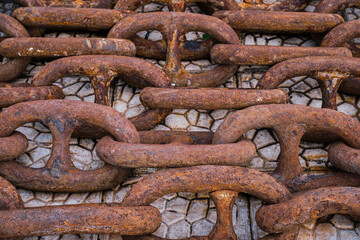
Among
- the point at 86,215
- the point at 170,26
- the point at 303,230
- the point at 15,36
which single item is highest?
the point at 170,26

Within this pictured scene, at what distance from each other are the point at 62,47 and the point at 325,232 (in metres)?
1.48

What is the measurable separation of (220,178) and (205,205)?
0.94 feet

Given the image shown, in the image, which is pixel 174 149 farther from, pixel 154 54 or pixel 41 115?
pixel 154 54

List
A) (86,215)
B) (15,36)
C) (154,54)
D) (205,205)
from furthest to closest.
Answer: (154,54), (15,36), (205,205), (86,215)

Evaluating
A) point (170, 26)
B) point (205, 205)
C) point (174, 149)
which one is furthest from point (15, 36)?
point (205, 205)

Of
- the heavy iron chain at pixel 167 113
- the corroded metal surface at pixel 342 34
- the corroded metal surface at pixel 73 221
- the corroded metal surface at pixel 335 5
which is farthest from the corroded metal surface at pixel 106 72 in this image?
the corroded metal surface at pixel 335 5

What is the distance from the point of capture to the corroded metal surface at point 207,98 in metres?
1.70

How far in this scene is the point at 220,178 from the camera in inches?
56.5

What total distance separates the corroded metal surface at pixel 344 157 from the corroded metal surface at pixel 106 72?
0.79 m

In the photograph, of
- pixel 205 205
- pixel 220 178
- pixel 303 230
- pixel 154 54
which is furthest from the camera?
pixel 154 54

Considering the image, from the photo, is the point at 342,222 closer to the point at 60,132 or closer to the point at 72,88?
the point at 60,132

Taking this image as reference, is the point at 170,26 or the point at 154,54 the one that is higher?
the point at 170,26

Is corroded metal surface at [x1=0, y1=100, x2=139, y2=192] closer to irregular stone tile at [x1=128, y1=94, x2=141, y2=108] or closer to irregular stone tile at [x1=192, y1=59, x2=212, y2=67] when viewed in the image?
irregular stone tile at [x1=128, y1=94, x2=141, y2=108]

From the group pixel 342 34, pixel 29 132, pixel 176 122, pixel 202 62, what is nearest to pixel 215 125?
pixel 176 122
